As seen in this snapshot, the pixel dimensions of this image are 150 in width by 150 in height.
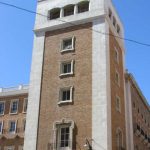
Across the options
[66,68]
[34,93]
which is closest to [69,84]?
[66,68]

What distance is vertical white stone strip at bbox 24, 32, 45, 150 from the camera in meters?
38.5

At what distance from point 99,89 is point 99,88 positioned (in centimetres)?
12

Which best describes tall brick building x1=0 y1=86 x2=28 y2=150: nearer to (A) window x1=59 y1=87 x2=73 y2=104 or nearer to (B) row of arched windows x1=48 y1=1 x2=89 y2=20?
(B) row of arched windows x1=48 y1=1 x2=89 y2=20

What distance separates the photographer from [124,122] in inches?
1693

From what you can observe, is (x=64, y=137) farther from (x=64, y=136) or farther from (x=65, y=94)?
(x=65, y=94)

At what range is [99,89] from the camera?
124 feet

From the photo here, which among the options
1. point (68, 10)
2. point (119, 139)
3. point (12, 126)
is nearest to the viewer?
point (119, 139)

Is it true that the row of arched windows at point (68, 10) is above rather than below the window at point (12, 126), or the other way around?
above

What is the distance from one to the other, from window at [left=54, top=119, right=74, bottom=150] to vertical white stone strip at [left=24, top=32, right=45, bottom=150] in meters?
2.50

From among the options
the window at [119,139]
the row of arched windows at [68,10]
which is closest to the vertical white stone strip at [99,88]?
the row of arched windows at [68,10]

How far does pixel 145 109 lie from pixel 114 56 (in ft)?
68.3

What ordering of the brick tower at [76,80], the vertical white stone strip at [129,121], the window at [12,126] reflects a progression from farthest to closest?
the window at [12,126] < the vertical white stone strip at [129,121] < the brick tower at [76,80]

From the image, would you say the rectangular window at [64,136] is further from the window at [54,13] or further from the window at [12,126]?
the window at [12,126]

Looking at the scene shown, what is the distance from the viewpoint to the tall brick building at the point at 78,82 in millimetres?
36938
